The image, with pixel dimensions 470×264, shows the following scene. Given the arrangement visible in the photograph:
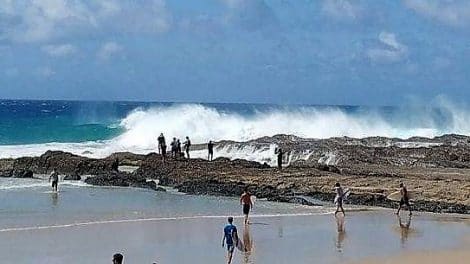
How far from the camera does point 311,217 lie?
26.8 meters

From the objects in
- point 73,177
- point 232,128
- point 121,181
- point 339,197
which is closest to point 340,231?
point 339,197

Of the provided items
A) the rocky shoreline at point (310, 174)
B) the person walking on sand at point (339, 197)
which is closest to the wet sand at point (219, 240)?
the person walking on sand at point (339, 197)

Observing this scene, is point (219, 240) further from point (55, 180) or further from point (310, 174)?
point (310, 174)

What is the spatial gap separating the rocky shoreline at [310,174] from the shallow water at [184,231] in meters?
1.75

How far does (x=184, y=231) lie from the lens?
23.4 meters

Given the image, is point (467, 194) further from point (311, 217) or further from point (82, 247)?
point (82, 247)

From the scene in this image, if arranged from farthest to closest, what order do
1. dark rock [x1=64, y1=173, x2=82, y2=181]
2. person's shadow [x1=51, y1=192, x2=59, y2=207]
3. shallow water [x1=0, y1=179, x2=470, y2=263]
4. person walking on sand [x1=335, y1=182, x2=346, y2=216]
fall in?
1. dark rock [x1=64, y1=173, x2=82, y2=181]
2. person's shadow [x1=51, y1=192, x2=59, y2=207]
3. person walking on sand [x1=335, y1=182, x2=346, y2=216]
4. shallow water [x1=0, y1=179, x2=470, y2=263]

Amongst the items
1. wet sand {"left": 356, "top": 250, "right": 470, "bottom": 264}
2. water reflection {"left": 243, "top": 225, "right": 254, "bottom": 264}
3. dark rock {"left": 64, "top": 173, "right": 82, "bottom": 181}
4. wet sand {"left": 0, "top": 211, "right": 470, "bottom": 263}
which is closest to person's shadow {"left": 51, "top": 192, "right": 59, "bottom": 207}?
wet sand {"left": 0, "top": 211, "right": 470, "bottom": 263}

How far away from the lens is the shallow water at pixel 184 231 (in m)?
19.6

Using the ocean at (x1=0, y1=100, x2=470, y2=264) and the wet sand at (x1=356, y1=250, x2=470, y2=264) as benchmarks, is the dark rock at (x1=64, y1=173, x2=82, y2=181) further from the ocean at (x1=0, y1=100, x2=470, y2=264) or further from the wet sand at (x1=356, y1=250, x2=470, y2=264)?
the wet sand at (x1=356, y1=250, x2=470, y2=264)

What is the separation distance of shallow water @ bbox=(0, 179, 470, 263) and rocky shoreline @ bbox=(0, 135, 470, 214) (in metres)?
1.75

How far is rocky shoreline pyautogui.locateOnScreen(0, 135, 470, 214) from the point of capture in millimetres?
30969

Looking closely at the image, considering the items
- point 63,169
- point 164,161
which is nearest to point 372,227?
point 164,161

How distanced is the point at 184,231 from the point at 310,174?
1329 cm
